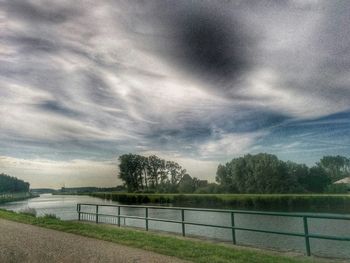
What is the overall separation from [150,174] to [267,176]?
55160 mm

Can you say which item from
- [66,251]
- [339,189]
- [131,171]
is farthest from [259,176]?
[66,251]

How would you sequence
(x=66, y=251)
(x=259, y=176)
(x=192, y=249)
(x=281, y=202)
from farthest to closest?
(x=259, y=176) → (x=281, y=202) → (x=66, y=251) → (x=192, y=249)

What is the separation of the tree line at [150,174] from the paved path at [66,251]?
70258 millimetres

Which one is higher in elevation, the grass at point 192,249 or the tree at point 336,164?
the tree at point 336,164

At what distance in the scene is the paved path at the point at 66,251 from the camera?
28.5ft

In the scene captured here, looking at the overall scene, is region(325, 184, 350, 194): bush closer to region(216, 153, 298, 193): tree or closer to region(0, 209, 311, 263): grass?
region(216, 153, 298, 193): tree

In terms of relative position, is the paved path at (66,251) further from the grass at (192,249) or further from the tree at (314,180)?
the tree at (314,180)

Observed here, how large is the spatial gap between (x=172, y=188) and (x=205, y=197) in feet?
88.5

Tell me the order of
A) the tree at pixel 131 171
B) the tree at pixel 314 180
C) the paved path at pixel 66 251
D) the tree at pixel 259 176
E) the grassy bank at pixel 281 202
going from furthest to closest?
the tree at pixel 131 171 → the tree at pixel 314 180 → the tree at pixel 259 176 → the grassy bank at pixel 281 202 → the paved path at pixel 66 251

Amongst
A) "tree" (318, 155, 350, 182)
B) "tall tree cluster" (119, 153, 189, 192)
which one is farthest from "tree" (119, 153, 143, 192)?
"tree" (318, 155, 350, 182)

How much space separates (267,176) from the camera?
209 feet

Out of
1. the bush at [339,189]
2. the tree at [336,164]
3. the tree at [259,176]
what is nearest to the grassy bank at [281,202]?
the tree at [259,176]

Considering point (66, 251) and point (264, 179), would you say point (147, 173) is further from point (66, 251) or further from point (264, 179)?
point (66, 251)

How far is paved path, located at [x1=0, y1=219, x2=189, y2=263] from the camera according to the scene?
342 inches
